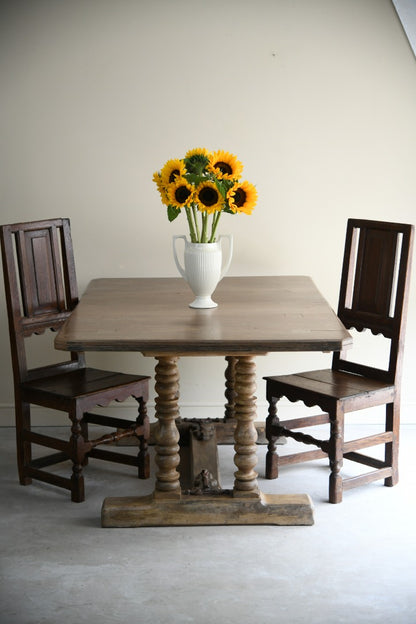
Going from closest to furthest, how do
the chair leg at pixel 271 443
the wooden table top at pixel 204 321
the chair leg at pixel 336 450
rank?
the wooden table top at pixel 204 321
the chair leg at pixel 336 450
the chair leg at pixel 271 443

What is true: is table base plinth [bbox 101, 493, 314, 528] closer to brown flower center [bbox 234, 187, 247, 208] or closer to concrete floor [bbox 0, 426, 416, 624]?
concrete floor [bbox 0, 426, 416, 624]

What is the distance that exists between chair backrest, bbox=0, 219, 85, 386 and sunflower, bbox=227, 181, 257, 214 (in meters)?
1.04

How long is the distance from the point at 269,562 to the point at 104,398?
40.9 inches

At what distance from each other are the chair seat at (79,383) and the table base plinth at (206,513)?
52 centimetres

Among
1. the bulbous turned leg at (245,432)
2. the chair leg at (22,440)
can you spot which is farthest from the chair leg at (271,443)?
the chair leg at (22,440)

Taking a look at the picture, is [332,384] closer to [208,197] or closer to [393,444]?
[393,444]

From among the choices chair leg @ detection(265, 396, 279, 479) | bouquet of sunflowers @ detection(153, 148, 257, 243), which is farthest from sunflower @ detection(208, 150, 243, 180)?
chair leg @ detection(265, 396, 279, 479)

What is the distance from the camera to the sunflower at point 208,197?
328 centimetres

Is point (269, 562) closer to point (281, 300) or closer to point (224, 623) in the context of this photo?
point (224, 623)

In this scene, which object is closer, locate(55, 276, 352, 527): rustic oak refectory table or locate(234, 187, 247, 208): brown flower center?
locate(55, 276, 352, 527): rustic oak refectory table

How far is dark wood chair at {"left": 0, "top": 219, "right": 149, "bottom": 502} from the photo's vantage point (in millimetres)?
3631

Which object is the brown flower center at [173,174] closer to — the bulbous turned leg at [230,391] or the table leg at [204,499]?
the table leg at [204,499]

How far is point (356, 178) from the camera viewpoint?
452cm

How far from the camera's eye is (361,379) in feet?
12.5
